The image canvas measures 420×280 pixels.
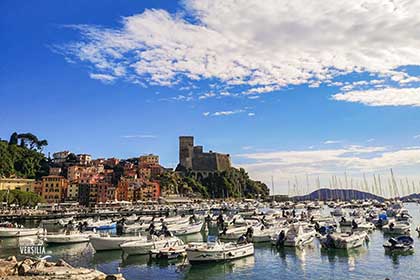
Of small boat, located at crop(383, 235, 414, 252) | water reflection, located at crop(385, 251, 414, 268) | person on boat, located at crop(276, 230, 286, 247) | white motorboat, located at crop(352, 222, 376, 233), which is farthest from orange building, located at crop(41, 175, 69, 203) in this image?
water reflection, located at crop(385, 251, 414, 268)

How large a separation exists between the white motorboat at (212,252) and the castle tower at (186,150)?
14821 centimetres

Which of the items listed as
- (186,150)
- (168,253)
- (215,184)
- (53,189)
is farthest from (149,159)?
(168,253)

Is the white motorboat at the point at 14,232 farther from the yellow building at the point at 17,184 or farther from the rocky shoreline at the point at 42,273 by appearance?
the yellow building at the point at 17,184

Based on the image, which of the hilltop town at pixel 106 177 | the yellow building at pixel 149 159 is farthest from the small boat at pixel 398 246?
the yellow building at pixel 149 159

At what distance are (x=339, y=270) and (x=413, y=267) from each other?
17.6ft

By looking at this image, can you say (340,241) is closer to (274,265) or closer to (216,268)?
(274,265)

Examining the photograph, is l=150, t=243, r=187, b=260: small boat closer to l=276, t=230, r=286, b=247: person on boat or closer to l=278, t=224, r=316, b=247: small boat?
l=276, t=230, r=286, b=247: person on boat

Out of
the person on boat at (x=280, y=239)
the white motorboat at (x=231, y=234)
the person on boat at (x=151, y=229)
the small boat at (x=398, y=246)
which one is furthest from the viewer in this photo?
the person on boat at (x=151, y=229)

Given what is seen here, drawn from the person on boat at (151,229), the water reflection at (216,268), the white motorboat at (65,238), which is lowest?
the water reflection at (216,268)

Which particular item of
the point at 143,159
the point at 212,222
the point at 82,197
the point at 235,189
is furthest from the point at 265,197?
the point at 212,222

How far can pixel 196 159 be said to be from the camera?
596ft

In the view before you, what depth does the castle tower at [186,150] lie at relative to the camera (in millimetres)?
179500

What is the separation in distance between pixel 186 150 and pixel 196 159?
5891mm

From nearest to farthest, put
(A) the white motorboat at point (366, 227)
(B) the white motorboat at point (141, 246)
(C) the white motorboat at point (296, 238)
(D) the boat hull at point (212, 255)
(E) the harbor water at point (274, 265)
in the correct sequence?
(E) the harbor water at point (274, 265) < (D) the boat hull at point (212, 255) < (B) the white motorboat at point (141, 246) < (C) the white motorboat at point (296, 238) < (A) the white motorboat at point (366, 227)
